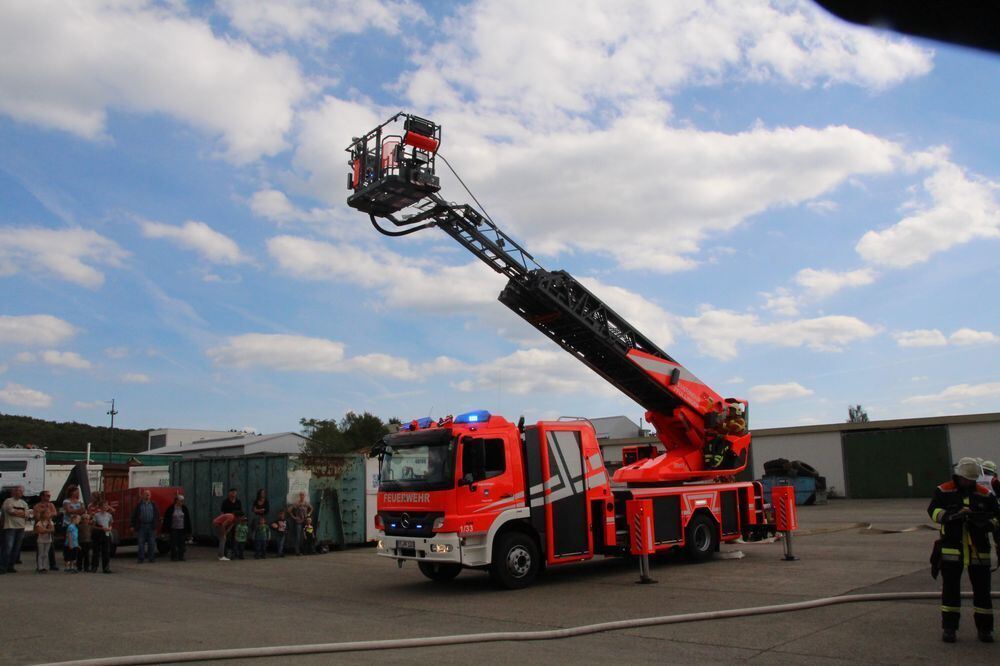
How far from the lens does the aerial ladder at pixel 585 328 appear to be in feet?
44.1

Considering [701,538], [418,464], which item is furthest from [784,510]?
[418,464]

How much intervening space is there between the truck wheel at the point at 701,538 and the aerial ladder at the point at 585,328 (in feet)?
2.67

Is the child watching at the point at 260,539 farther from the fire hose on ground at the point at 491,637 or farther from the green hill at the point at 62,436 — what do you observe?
the green hill at the point at 62,436

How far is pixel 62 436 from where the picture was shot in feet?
294

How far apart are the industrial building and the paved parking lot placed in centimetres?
1957

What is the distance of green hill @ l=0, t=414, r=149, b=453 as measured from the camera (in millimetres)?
83062

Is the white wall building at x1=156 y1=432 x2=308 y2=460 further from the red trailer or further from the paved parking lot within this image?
the paved parking lot

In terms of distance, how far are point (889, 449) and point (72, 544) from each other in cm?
3211

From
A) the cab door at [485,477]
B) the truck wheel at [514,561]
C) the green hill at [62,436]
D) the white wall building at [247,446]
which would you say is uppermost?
the green hill at [62,436]

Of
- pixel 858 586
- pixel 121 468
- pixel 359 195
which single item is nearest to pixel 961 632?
pixel 858 586

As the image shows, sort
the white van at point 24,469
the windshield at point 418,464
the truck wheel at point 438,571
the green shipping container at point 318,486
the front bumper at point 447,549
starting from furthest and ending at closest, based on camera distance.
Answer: the white van at point 24,469, the green shipping container at point 318,486, the truck wheel at point 438,571, the windshield at point 418,464, the front bumper at point 447,549

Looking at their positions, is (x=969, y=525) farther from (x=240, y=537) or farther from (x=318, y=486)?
(x=318, y=486)

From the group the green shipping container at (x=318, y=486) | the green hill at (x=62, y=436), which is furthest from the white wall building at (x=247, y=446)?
the green shipping container at (x=318, y=486)

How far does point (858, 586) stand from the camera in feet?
34.5
